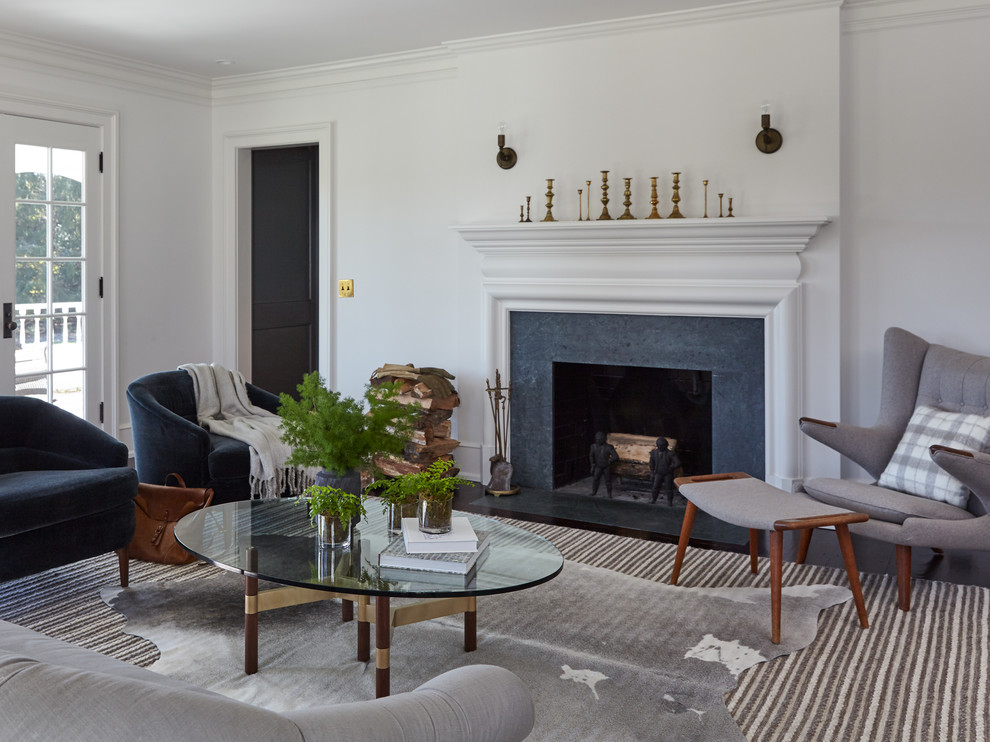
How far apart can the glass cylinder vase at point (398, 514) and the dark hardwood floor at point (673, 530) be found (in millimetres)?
1735

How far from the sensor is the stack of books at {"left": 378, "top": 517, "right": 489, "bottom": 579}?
8.12ft

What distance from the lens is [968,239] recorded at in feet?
13.7

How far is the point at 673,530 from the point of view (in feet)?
14.1

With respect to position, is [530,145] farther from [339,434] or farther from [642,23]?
[339,434]

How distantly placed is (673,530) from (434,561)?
6.96 feet

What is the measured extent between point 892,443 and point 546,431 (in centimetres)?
190

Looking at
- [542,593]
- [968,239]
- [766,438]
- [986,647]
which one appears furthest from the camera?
[766,438]

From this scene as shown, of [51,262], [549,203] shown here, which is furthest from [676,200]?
[51,262]

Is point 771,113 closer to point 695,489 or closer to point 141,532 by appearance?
point 695,489

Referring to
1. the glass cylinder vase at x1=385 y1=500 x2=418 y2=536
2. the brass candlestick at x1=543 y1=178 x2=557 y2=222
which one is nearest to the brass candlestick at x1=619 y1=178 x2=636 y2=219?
the brass candlestick at x1=543 y1=178 x2=557 y2=222

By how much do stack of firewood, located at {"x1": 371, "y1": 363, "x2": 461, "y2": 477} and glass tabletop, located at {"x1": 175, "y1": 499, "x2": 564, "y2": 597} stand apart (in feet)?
5.98

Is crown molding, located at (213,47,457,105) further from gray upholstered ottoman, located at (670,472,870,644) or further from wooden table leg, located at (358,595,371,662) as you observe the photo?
wooden table leg, located at (358,595,371,662)

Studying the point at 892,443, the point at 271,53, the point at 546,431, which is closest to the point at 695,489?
the point at 892,443

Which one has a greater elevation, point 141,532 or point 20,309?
point 20,309
